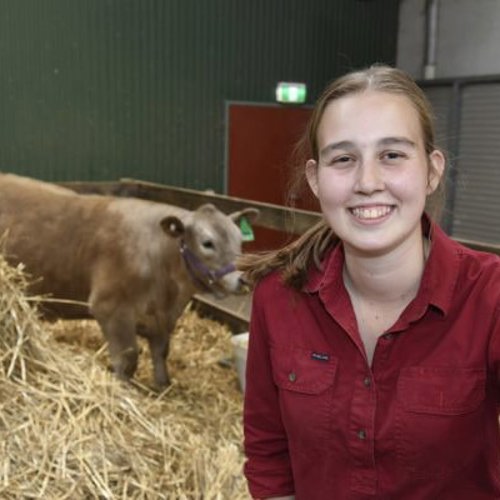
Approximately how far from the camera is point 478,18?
714cm

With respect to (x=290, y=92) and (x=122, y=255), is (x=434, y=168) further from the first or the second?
(x=290, y=92)

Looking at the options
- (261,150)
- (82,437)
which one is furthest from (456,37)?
(82,437)

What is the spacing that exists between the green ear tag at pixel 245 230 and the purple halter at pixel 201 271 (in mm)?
258

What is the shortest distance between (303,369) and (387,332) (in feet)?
0.66

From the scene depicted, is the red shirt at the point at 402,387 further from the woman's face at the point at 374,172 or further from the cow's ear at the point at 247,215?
the cow's ear at the point at 247,215

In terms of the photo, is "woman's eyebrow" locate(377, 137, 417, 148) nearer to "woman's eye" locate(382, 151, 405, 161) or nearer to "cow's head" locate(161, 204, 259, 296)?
"woman's eye" locate(382, 151, 405, 161)

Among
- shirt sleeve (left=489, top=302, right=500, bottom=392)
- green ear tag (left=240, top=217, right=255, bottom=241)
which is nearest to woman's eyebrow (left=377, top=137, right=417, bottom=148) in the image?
shirt sleeve (left=489, top=302, right=500, bottom=392)

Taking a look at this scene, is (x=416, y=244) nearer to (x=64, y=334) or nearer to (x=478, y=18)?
(x=64, y=334)

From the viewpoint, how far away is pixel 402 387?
46.9 inches

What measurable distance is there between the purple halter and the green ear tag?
0.85ft

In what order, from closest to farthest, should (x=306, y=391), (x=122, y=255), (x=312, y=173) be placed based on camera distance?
(x=306, y=391), (x=312, y=173), (x=122, y=255)

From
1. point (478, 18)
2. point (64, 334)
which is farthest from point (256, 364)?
point (478, 18)

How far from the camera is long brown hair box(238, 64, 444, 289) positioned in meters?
1.27

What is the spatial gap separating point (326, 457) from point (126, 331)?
105 inches
